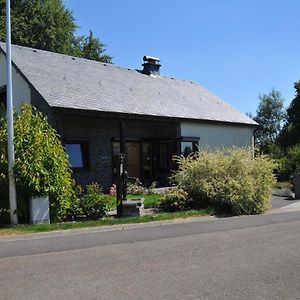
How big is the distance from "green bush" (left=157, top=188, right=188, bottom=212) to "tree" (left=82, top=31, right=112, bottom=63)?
30.7 metres

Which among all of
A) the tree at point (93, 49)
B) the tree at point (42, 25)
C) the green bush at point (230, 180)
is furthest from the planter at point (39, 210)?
the tree at point (93, 49)

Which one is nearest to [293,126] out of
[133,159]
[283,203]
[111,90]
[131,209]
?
[133,159]

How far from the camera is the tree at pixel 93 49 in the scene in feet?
146

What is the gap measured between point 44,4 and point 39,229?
3225cm

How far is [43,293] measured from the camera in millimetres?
5852

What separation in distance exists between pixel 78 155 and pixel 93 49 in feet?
87.6

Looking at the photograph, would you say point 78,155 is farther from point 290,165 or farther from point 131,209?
point 290,165

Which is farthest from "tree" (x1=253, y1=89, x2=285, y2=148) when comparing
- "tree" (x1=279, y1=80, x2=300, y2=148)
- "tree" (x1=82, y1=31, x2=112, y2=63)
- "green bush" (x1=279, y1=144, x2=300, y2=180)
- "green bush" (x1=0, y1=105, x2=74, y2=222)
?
"green bush" (x1=0, y1=105, x2=74, y2=222)

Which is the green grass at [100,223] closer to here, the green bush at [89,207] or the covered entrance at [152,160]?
the green bush at [89,207]

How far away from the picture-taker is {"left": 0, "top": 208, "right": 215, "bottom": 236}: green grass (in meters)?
11.6

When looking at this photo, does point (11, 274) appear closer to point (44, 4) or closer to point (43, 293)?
point (43, 293)

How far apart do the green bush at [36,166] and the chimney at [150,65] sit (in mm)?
15696

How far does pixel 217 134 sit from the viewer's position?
26094 mm

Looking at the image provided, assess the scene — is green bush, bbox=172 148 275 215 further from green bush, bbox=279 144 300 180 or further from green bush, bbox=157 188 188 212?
green bush, bbox=279 144 300 180
